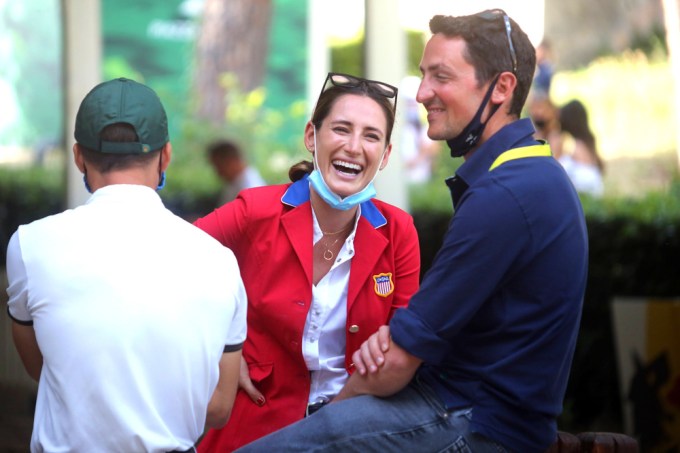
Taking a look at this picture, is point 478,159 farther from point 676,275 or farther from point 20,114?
point 20,114

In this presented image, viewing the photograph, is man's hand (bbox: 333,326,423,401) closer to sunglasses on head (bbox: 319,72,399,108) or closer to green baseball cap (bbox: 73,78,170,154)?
green baseball cap (bbox: 73,78,170,154)

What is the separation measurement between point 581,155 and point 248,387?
6.30 m

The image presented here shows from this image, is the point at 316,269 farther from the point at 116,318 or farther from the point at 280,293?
the point at 116,318

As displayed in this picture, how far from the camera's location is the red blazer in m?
3.24

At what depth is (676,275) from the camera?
7129 mm

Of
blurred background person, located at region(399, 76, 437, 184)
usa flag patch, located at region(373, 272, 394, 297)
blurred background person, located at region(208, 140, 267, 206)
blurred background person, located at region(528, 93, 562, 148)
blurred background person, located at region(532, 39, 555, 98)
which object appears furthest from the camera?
blurred background person, located at region(399, 76, 437, 184)

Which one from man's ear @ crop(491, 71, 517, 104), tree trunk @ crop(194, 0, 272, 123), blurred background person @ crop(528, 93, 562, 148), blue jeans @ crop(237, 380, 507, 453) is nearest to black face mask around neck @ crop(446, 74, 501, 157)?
man's ear @ crop(491, 71, 517, 104)

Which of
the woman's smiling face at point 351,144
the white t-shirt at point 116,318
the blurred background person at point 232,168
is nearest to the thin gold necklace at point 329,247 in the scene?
the woman's smiling face at point 351,144

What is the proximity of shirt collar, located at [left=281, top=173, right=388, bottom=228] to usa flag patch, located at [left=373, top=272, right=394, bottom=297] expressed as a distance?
0.17 m

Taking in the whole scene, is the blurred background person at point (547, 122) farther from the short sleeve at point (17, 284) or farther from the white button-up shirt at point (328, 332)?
the short sleeve at point (17, 284)

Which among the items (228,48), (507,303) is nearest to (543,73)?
(507,303)

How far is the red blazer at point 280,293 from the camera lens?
324 cm

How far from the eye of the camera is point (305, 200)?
11.1 feet

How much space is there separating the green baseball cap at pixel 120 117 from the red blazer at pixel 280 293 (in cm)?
58
